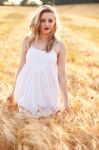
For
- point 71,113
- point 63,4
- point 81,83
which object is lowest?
point 63,4

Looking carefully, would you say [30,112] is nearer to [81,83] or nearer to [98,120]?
[98,120]

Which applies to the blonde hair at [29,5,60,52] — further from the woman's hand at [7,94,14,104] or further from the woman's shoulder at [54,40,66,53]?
the woman's hand at [7,94,14,104]

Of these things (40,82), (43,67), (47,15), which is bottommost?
(40,82)

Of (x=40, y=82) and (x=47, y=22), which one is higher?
(x=47, y=22)

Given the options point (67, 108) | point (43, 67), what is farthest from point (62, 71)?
point (67, 108)

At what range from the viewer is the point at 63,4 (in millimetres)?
74500

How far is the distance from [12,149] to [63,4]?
70.6 m

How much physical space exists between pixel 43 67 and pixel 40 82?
163 mm

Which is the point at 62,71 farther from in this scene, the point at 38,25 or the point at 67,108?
the point at 38,25

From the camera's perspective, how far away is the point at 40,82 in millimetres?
5730

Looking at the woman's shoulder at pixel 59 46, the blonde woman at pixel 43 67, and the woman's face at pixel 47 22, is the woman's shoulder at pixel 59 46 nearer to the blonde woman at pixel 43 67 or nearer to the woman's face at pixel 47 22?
the blonde woman at pixel 43 67

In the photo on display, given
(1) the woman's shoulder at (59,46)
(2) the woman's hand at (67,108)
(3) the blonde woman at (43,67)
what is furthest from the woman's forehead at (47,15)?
(2) the woman's hand at (67,108)

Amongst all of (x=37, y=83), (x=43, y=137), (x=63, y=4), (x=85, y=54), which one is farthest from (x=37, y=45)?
(x=63, y=4)

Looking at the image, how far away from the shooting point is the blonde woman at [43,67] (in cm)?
570
